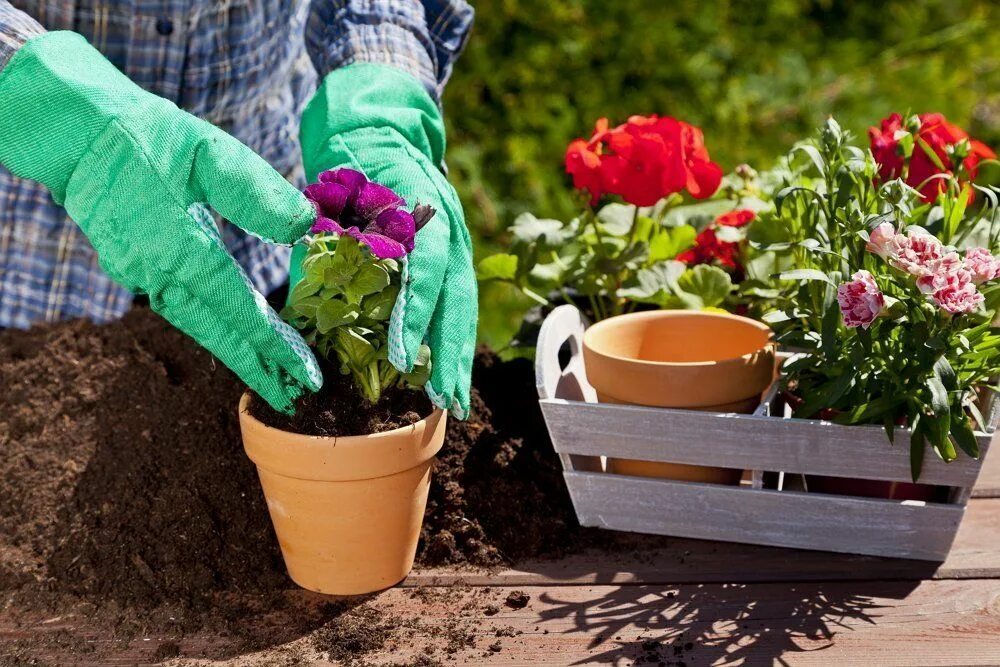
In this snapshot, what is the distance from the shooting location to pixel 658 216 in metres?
→ 2.08

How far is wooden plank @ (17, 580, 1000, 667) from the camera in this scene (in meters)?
1.31

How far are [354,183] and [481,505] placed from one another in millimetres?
546

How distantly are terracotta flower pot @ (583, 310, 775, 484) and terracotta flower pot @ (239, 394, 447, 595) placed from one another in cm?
29

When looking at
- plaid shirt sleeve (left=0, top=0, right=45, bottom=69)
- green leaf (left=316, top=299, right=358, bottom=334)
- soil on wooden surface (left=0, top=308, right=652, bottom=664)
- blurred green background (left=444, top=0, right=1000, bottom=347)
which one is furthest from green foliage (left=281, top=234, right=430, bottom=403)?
blurred green background (left=444, top=0, right=1000, bottom=347)

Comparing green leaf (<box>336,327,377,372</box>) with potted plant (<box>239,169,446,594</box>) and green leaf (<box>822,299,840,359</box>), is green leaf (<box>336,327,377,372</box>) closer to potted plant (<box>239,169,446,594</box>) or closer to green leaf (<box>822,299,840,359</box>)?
potted plant (<box>239,169,446,594</box>)

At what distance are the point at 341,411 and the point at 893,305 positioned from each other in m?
0.76

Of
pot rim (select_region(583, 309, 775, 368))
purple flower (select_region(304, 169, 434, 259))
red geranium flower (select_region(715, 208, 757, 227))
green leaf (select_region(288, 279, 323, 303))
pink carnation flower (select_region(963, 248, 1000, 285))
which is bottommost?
pot rim (select_region(583, 309, 775, 368))

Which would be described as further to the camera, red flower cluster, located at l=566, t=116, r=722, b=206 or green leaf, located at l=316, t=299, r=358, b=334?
red flower cluster, located at l=566, t=116, r=722, b=206

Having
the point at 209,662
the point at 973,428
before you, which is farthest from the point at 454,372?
the point at 973,428

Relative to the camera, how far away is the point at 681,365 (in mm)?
1501

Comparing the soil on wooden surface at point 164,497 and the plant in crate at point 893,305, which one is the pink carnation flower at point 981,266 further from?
the soil on wooden surface at point 164,497

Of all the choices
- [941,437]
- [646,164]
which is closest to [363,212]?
[646,164]

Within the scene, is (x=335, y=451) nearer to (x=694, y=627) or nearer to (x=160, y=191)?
(x=160, y=191)

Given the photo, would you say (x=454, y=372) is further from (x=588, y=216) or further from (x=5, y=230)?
(x=5, y=230)
